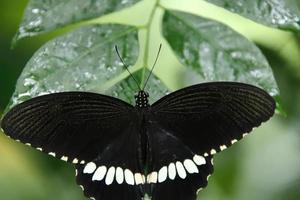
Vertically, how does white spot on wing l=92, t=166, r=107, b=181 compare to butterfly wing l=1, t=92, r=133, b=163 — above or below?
below

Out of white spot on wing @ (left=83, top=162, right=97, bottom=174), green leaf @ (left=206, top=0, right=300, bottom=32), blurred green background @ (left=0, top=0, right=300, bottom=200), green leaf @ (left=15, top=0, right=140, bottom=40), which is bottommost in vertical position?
blurred green background @ (left=0, top=0, right=300, bottom=200)

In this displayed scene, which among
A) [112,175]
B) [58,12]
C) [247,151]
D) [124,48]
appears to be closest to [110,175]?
[112,175]

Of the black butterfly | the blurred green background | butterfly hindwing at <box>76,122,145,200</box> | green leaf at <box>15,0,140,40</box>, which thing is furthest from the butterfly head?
the blurred green background

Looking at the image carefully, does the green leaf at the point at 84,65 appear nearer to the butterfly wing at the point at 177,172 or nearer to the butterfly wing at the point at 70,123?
the butterfly wing at the point at 70,123

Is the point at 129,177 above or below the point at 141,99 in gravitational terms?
below

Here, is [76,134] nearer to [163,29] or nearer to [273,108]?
[163,29]

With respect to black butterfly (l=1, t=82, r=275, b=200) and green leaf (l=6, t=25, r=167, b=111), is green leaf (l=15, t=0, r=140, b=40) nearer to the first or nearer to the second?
green leaf (l=6, t=25, r=167, b=111)

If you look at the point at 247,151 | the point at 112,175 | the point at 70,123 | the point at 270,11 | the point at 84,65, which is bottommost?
the point at 247,151

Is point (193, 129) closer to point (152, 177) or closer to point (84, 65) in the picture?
point (152, 177)

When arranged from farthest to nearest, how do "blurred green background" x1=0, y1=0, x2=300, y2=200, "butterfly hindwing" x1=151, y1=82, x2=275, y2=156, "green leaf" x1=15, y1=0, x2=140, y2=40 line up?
"blurred green background" x1=0, y1=0, x2=300, y2=200 → "green leaf" x1=15, y1=0, x2=140, y2=40 → "butterfly hindwing" x1=151, y1=82, x2=275, y2=156
